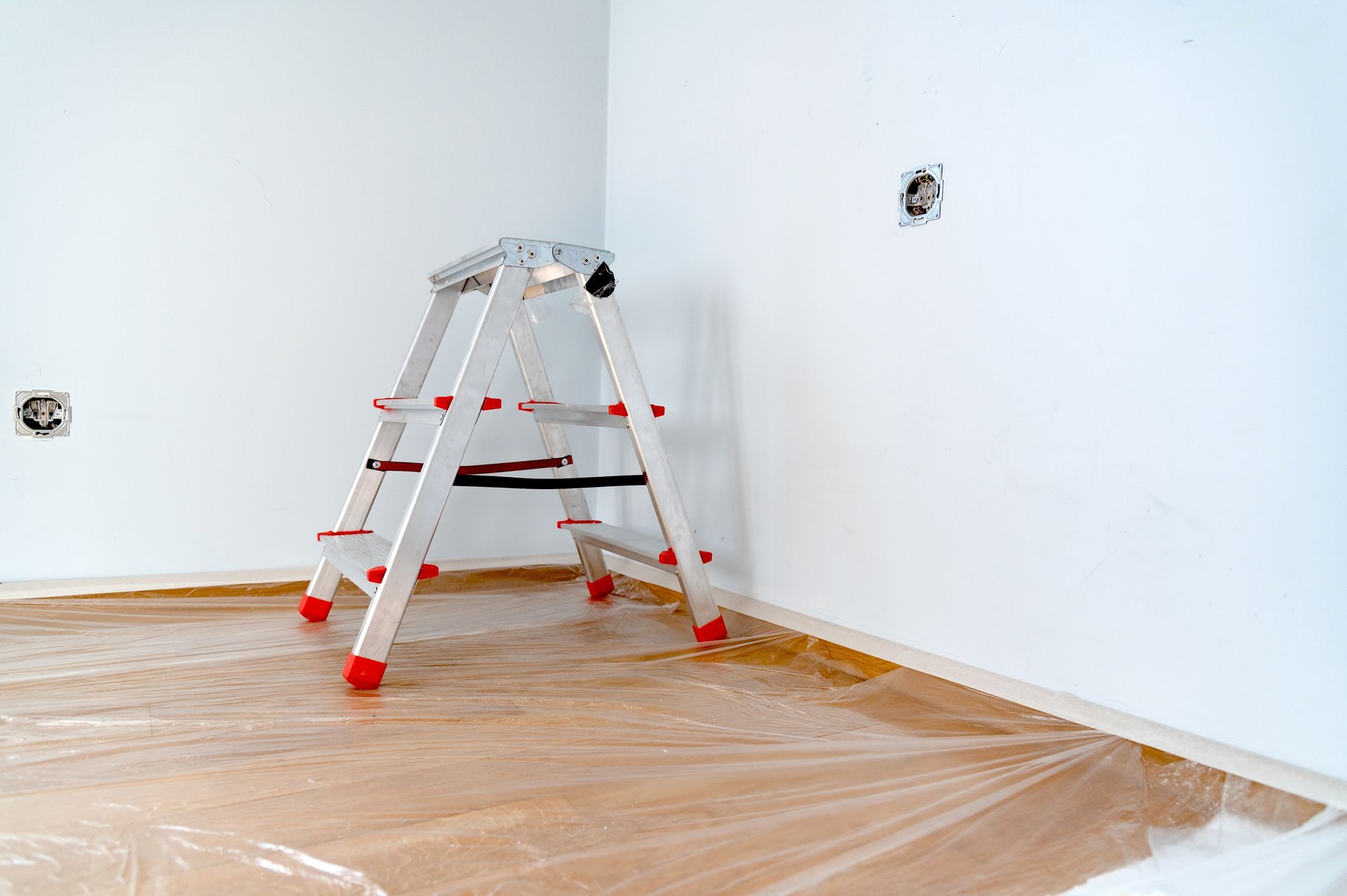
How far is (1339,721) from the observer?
105 cm

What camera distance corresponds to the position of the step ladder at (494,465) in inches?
58.1

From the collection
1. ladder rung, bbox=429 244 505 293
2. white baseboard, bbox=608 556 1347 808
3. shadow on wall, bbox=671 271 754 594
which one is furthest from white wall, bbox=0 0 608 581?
white baseboard, bbox=608 556 1347 808

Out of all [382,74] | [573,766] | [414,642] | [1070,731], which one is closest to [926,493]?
[1070,731]

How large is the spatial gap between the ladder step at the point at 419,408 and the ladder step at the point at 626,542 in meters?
0.41

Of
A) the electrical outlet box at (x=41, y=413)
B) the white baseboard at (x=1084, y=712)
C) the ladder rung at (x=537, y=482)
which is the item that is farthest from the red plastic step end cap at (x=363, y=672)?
the electrical outlet box at (x=41, y=413)

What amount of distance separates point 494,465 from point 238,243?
89cm

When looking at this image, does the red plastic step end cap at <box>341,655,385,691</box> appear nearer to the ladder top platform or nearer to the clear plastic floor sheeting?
the clear plastic floor sheeting

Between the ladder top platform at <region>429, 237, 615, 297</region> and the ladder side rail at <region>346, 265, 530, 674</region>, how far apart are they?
4cm

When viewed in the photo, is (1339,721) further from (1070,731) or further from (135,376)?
(135,376)

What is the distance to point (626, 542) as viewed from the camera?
189 centimetres

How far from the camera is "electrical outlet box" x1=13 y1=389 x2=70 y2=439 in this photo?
189 cm

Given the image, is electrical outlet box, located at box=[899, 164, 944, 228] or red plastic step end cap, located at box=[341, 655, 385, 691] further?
electrical outlet box, located at box=[899, 164, 944, 228]

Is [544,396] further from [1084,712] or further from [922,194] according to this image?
[1084,712]

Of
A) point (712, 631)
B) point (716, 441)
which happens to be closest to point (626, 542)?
point (712, 631)
